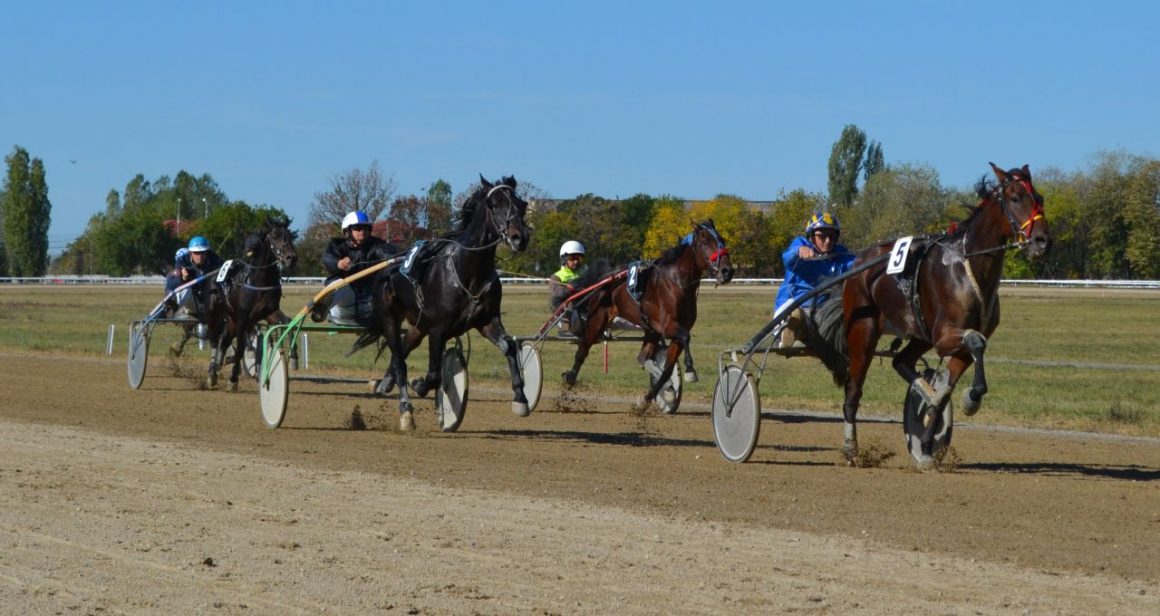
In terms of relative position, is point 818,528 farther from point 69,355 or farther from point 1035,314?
point 1035,314

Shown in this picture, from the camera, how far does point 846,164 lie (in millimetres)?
108250

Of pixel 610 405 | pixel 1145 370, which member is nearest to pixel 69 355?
pixel 610 405

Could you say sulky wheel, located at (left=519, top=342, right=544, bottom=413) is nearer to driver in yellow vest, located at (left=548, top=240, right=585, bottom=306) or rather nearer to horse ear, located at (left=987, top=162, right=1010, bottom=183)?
driver in yellow vest, located at (left=548, top=240, right=585, bottom=306)

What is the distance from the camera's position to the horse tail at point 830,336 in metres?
11.7

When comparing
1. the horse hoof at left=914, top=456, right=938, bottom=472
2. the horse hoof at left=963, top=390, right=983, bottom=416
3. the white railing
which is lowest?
the horse hoof at left=914, top=456, right=938, bottom=472

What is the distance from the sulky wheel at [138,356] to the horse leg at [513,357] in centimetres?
711

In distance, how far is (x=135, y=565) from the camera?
7.01 m

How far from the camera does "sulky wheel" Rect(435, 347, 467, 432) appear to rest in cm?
1313

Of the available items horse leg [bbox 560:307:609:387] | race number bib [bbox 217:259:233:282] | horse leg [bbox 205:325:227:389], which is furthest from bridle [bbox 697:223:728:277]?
horse leg [bbox 205:325:227:389]

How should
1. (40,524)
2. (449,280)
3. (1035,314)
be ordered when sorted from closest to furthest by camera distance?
(40,524)
(449,280)
(1035,314)

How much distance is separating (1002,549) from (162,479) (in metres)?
5.34

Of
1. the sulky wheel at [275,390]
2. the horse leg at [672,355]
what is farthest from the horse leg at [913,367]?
the sulky wheel at [275,390]

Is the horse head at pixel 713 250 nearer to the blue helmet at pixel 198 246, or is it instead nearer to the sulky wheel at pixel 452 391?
the sulky wheel at pixel 452 391

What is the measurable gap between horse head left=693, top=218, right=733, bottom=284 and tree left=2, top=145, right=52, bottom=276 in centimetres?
9865
